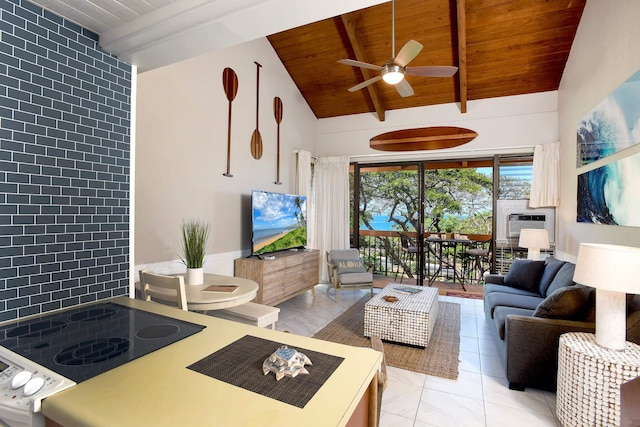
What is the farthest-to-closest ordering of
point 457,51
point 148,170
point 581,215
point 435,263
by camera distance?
point 435,263
point 457,51
point 581,215
point 148,170

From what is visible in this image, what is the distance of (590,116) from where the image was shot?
3.15 metres

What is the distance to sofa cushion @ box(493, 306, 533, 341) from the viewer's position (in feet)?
8.54

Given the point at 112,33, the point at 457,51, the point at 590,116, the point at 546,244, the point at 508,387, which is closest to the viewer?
the point at 112,33

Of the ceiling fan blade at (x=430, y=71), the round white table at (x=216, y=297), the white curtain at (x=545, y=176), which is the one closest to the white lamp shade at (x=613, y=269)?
the ceiling fan blade at (x=430, y=71)

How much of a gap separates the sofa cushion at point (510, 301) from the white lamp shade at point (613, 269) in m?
1.28

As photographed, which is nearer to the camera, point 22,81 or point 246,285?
point 22,81

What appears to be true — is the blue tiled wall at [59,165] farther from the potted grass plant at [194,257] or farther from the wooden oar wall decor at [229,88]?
the wooden oar wall decor at [229,88]

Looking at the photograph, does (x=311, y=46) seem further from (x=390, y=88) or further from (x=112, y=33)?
(x=112, y=33)

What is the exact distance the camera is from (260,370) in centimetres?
87

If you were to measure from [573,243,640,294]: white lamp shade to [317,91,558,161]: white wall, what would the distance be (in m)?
3.32

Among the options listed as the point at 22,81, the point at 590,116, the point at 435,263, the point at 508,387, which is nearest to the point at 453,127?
the point at 590,116

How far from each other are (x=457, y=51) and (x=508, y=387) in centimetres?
399

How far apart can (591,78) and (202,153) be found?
406 cm

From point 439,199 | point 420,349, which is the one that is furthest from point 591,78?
A: point 420,349
